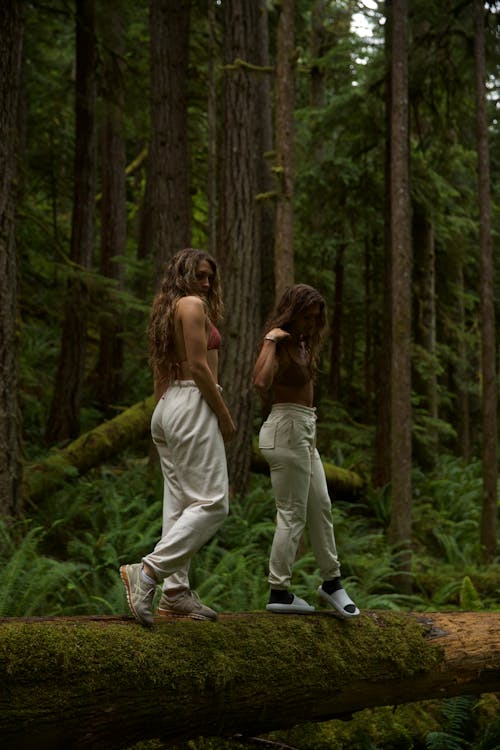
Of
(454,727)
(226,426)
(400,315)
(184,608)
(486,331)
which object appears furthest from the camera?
Result: (486,331)

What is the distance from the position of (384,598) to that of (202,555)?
224cm

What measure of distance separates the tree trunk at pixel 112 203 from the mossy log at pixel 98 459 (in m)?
1.74

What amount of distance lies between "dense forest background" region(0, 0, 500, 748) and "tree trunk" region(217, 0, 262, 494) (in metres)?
0.03

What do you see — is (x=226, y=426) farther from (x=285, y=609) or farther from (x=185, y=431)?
(x=285, y=609)

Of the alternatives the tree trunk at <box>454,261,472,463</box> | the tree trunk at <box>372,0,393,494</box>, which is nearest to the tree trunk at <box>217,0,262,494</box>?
the tree trunk at <box>372,0,393,494</box>

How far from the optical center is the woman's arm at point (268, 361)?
510cm

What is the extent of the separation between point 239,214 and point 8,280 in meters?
3.82

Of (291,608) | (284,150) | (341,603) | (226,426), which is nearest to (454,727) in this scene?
(341,603)

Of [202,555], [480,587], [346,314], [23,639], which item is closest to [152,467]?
[202,555]

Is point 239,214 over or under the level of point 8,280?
over

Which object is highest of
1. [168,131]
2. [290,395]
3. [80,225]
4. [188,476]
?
[168,131]

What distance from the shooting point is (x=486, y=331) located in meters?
13.1

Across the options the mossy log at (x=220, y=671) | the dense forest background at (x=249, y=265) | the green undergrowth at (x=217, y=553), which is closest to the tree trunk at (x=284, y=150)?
the dense forest background at (x=249, y=265)

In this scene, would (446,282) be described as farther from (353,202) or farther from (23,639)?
(23,639)
